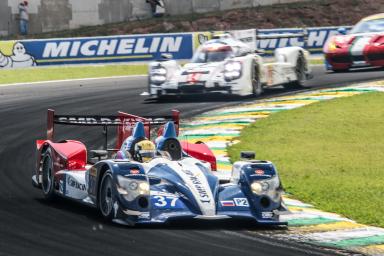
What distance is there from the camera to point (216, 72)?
25.1m

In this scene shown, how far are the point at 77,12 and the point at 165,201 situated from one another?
31.7 meters

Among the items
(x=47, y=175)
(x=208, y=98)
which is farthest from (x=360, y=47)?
(x=47, y=175)

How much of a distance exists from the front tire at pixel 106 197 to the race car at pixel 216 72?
13.0m

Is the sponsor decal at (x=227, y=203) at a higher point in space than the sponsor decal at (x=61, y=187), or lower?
higher

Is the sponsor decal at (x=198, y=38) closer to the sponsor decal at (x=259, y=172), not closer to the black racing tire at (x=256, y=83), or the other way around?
the black racing tire at (x=256, y=83)

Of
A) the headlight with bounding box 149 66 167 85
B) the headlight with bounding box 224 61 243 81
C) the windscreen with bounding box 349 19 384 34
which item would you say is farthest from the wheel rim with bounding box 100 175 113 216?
the windscreen with bounding box 349 19 384 34

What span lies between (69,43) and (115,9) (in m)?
9.49

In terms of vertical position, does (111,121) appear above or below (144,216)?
above

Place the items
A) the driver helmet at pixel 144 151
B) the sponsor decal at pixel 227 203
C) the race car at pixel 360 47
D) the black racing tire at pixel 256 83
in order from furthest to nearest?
the race car at pixel 360 47 < the black racing tire at pixel 256 83 < the driver helmet at pixel 144 151 < the sponsor decal at pixel 227 203

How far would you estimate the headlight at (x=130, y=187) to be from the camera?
37.8ft

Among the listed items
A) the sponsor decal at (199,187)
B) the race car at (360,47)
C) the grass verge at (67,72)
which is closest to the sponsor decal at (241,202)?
the sponsor decal at (199,187)

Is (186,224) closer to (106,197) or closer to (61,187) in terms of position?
(106,197)

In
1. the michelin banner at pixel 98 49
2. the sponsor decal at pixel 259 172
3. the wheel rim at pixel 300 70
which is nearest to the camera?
the sponsor decal at pixel 259 172

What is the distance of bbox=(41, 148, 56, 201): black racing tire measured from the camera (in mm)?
13680
